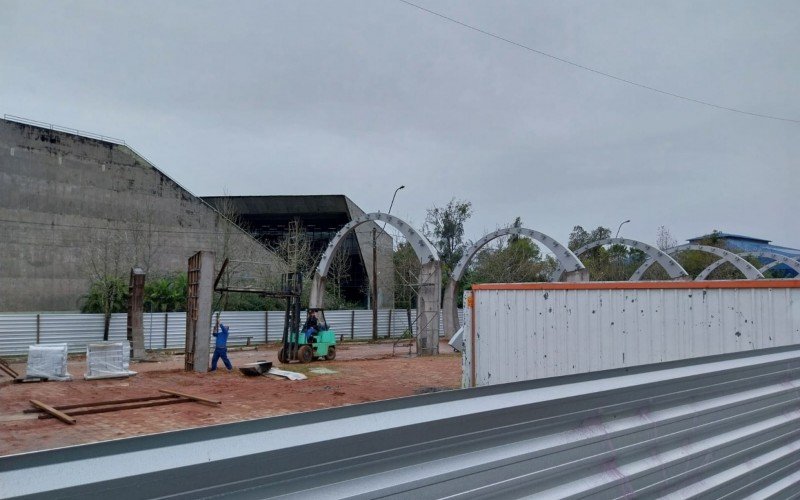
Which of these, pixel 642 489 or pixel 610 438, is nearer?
pixel 610 438

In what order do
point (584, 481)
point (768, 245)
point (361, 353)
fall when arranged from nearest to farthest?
point (584, 481), point (361, 353), point (768, 245)

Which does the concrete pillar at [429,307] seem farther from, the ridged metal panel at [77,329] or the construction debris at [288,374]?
the ridged metal panel at [77,329]

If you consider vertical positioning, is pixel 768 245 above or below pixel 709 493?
above

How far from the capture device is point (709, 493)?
132 inches

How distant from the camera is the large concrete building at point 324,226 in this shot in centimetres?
4356

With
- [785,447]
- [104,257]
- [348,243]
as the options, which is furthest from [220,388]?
[348,243]

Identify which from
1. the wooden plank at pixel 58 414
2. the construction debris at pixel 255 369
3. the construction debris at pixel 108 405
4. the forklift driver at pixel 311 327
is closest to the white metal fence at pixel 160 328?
the forklift driver at pixel 311 327

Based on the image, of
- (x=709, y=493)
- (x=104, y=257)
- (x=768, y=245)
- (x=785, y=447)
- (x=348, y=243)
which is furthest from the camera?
(x=768, y=245)

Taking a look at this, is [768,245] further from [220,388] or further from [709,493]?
[709,493]

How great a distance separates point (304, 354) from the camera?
20.7m

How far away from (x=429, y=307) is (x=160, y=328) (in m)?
12.6

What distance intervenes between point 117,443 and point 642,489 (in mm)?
2393

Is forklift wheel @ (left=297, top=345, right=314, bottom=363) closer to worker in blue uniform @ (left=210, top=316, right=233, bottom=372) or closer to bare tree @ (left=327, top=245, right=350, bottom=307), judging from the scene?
worker in blue uniform @ (left=210, top=316, right=233, bottom=372)

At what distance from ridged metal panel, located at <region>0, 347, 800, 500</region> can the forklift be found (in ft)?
55.7
